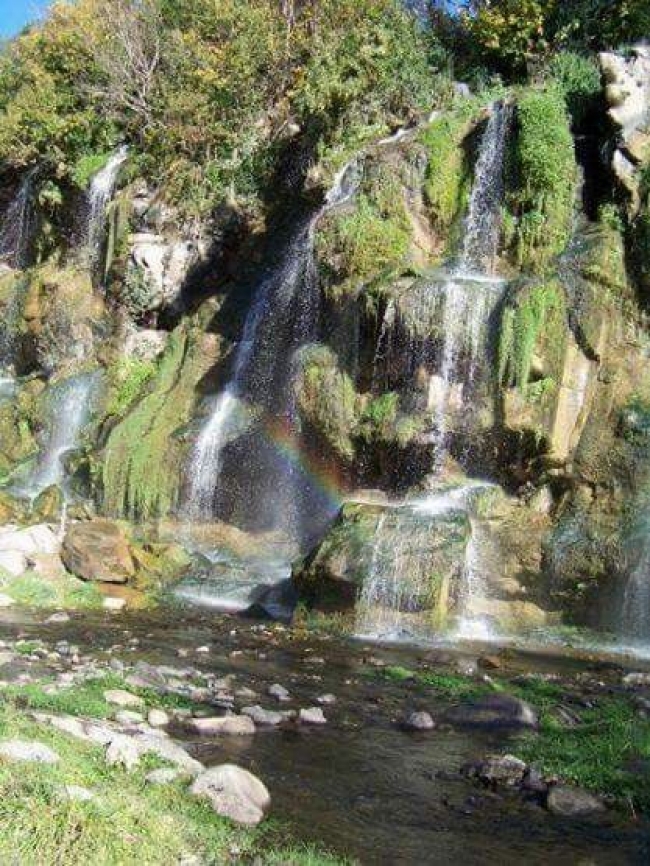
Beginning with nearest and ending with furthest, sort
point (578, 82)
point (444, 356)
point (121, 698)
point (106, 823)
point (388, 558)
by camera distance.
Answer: point (106, 823) < point (121, 698) < point (388, 558) < point (444, 356) < point (578, 82)

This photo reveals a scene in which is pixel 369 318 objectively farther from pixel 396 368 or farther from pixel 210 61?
pixel 210 61

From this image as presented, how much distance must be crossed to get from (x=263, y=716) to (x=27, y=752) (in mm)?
3314

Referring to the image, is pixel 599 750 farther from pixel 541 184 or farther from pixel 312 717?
pixel 541 184

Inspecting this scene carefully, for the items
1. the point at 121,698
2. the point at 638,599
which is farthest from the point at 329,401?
the point at 121,698

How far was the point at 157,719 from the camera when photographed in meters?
8.10

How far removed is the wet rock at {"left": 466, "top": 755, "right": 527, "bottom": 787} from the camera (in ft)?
23.9

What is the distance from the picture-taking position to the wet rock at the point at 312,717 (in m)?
8.78

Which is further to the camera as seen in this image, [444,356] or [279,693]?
[444,356]

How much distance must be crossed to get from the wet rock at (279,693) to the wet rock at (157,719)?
5.46ft

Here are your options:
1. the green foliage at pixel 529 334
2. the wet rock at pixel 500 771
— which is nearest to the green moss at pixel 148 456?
the green foliage at pixel 529 334

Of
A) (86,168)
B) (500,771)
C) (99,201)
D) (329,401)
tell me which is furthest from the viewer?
(86,168)

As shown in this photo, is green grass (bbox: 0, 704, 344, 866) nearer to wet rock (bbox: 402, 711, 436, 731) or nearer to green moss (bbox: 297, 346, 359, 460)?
wet rock (bbox: 402, 711, 436, 731)

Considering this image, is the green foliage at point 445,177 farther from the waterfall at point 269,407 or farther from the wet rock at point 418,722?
the wet rock at point 418,722

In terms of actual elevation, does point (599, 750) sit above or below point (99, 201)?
below
